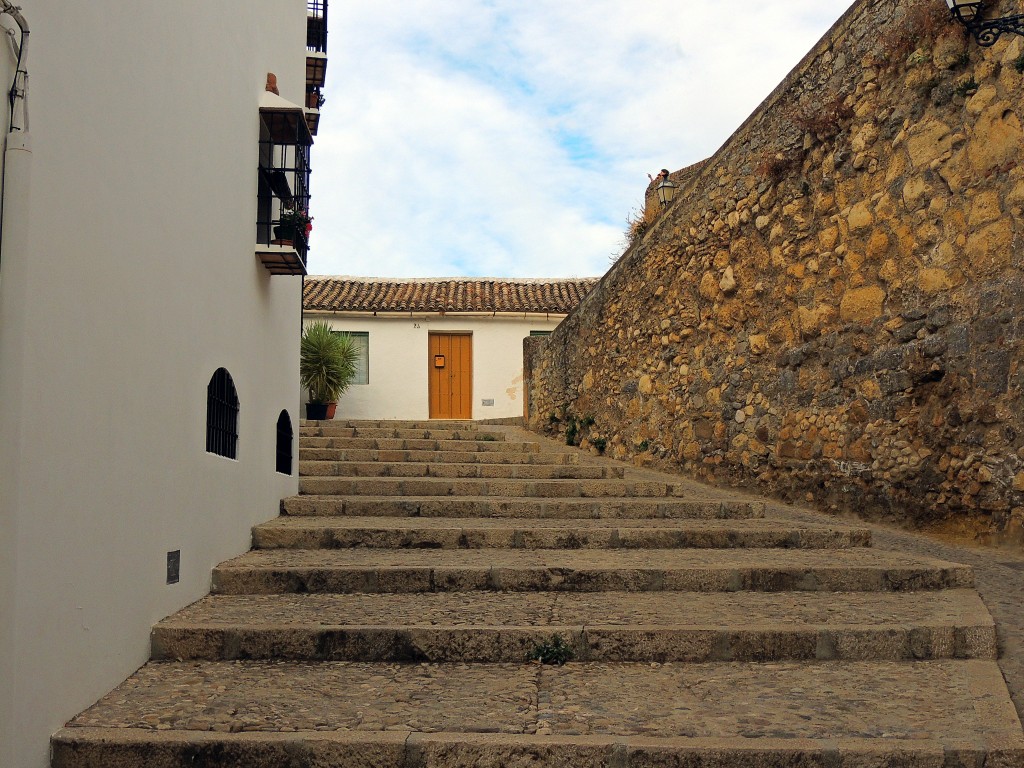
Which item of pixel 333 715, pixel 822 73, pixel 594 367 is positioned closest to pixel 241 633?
pixel 333 715

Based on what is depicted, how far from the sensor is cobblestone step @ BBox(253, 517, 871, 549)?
219 inches

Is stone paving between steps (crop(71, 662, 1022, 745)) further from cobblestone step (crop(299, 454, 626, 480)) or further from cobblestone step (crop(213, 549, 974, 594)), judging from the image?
cobblestone step (crop(299, 454, 626, 480))

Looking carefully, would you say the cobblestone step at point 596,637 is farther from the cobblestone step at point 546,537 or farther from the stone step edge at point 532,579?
the cobblestone step at point 546,537

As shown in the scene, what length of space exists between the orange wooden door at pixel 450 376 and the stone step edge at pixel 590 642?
13.0 meters

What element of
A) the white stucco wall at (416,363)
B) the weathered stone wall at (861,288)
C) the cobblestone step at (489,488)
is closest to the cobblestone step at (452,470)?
the cobblestone step at (489,488)

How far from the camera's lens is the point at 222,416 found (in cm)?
516

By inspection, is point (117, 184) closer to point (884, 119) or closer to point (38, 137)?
point (38, 137)

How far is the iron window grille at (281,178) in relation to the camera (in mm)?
5906

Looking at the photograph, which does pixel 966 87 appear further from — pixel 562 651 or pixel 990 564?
pixel 562 651

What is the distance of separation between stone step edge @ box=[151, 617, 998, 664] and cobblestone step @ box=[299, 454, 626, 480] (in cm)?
410

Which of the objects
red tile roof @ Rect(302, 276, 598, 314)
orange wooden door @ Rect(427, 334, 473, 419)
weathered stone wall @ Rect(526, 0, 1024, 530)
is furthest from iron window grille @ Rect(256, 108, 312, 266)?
orange wooden door @ Rect(427, 334, 473, 419)

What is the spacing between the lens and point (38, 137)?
286 cm

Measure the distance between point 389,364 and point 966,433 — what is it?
12.4 metres

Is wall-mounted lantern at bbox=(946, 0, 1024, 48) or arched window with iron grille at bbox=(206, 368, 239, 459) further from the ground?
wall-mounted lantern at bbox=(946, 0, 1024, 48)
